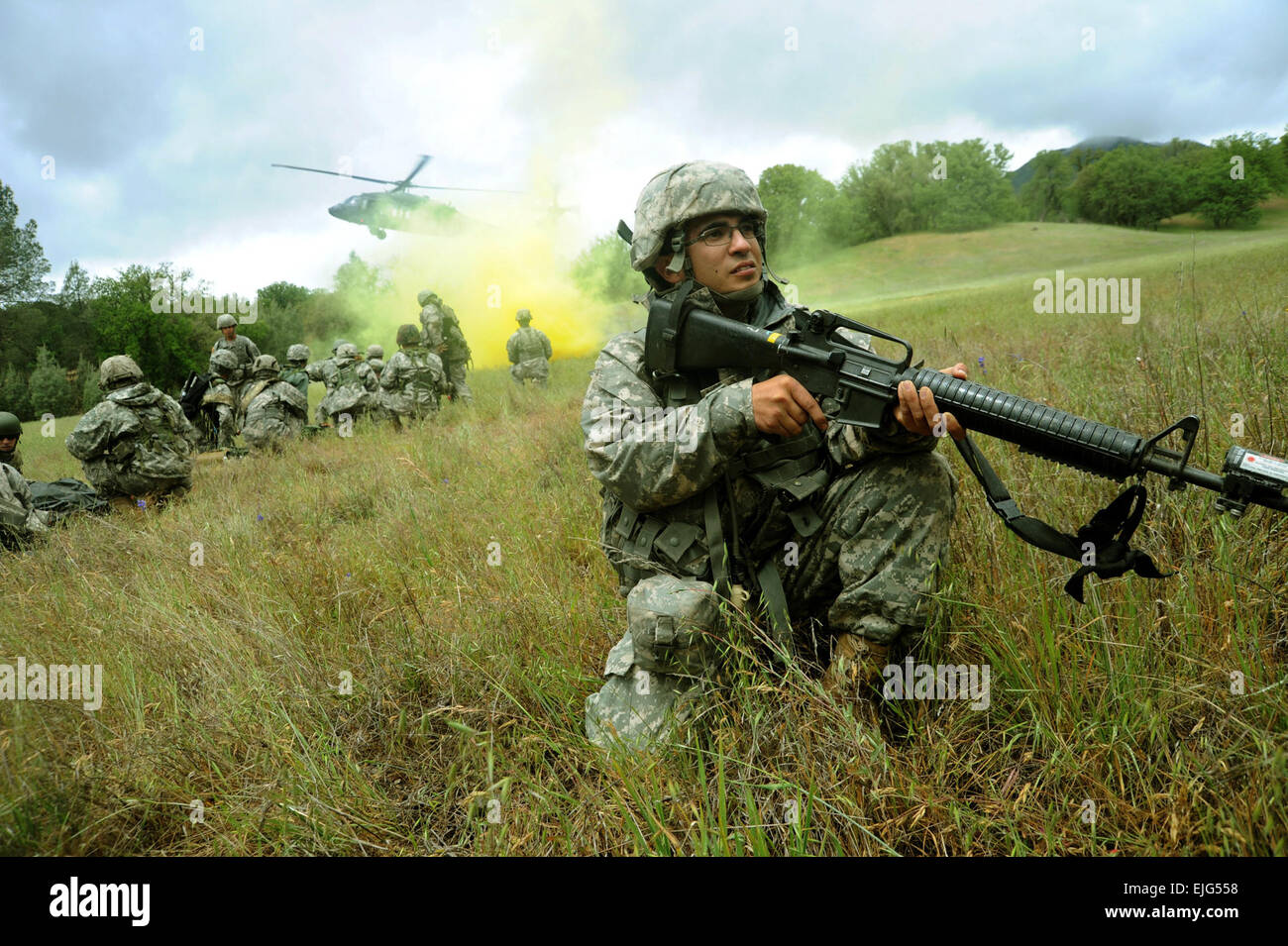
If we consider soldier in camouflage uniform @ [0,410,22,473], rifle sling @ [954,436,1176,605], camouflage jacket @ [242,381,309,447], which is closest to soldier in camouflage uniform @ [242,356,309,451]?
camouflage jacket @ [242,381,309,447]

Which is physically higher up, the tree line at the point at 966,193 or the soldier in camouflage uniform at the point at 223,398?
the tree line at the point at 966,193

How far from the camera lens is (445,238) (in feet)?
98.3

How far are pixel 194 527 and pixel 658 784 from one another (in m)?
4.57

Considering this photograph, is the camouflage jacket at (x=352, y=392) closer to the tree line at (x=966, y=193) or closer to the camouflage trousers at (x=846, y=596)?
the camouflage trousers at (x=846, y=596)

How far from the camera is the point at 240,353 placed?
1157 centimetres

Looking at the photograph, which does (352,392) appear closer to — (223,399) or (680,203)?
(223,399)

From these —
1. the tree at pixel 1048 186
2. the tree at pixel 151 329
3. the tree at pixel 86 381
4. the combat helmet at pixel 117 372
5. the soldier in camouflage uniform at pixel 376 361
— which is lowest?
the combat helmet at pixel 117 372

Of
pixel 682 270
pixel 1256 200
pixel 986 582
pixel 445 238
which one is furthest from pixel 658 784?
pixel 1256 200

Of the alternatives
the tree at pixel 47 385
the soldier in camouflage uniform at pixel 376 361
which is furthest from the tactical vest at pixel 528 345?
the tree at pixel 47 385

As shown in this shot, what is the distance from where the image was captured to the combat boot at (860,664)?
2.16 m

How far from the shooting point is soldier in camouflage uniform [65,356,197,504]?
679 cm

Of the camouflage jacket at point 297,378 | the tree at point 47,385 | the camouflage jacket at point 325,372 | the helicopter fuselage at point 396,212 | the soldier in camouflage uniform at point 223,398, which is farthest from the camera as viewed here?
the helicopter fuselage at point 396,212

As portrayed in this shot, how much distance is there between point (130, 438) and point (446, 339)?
23.5 feet

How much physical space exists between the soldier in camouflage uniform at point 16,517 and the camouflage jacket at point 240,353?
6302 millimetres
